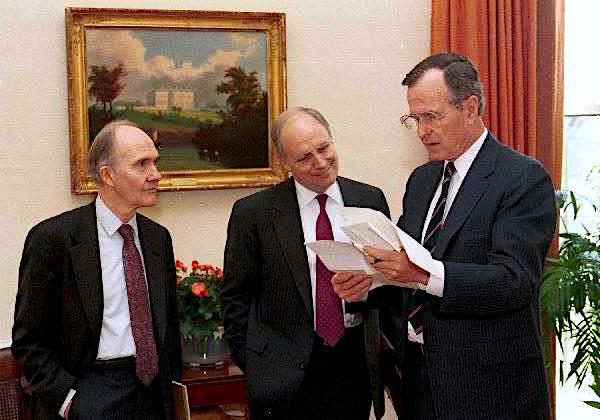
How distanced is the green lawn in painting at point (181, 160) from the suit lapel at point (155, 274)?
1.15 metres

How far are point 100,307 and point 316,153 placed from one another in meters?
1.00

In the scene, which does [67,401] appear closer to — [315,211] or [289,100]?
[315,211]

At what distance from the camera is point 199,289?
422cm

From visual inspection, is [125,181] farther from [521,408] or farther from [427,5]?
[427,5]

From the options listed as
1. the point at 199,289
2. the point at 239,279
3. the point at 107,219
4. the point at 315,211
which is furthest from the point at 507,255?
the point at 199,289

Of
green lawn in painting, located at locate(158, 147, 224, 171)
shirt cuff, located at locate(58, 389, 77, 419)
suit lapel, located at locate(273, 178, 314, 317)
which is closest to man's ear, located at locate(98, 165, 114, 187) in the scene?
suit lapel, located at locate(273, 178, 314, 317)

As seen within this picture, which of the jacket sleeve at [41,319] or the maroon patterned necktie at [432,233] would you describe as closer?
the maroon patterned necktie at [432,233]

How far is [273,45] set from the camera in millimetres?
4711

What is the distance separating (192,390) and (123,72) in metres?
1.63

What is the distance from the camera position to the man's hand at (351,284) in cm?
309

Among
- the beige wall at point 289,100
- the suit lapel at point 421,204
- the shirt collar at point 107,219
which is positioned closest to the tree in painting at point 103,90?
the beige wall at point 289,100

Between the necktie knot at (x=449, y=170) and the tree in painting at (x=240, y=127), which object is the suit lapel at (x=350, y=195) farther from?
the tree in painting at (x=240, y=127)

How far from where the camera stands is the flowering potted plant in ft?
13.9

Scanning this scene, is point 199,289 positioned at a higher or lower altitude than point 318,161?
lower
